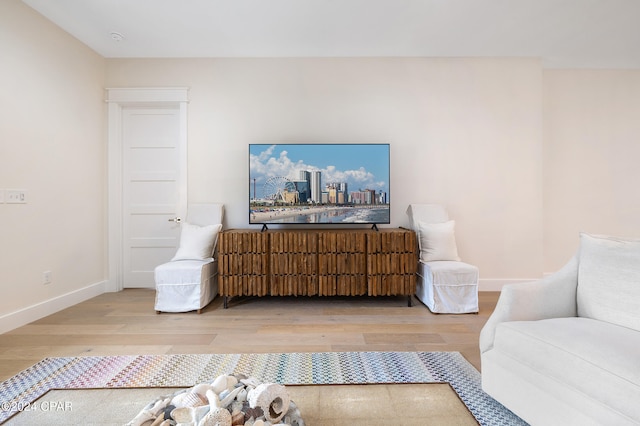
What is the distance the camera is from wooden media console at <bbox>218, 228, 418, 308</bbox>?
10.0 feet

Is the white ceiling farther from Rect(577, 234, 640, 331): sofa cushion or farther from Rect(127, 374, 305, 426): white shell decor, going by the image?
Rect(127, 374, 305, 426): white shell decor

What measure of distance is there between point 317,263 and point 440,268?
1196 mm

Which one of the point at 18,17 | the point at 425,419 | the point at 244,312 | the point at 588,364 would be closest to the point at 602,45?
the point at 588,364

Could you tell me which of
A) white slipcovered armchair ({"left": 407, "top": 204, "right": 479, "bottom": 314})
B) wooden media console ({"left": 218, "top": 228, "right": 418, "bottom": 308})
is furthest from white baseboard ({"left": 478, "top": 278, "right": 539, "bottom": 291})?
wooden media console ({"left": 218, "top": 228, "right": 418, "bottom": 308})

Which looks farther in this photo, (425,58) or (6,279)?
(425,58)

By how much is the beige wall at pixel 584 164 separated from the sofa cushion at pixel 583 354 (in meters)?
2.98

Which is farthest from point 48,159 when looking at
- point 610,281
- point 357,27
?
point 610,281

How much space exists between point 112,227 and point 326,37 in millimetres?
3265

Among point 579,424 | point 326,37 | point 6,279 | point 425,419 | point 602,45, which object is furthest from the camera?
point 602,45

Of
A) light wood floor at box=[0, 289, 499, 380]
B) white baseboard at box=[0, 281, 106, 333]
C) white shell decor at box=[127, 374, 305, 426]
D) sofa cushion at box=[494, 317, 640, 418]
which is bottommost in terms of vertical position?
light wood floor at box=[0, 289, 499, 380]

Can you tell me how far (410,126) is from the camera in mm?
3605

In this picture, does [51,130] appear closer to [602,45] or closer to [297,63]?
[297,63]

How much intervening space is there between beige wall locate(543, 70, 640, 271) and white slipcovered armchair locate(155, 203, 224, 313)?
161 inches

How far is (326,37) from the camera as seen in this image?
3.17m
